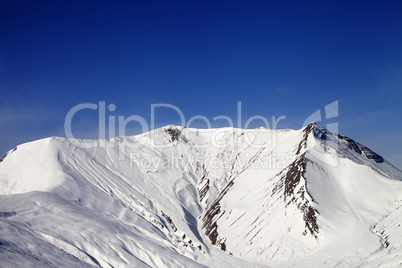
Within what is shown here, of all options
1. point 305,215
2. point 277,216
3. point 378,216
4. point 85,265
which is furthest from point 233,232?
point 85,265

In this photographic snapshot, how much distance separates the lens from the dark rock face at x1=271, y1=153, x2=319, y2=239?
71625 mm

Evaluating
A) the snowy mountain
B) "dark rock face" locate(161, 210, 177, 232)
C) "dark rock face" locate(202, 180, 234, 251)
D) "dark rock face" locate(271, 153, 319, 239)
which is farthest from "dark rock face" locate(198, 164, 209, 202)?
"dark rock face" locate(271, 153, 319, 239)

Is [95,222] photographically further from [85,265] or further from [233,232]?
[233,232]

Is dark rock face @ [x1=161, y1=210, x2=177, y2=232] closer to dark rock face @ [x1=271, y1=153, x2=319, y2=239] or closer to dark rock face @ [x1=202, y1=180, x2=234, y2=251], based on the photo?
dark rock face @ [x1=202, y1=180, x2=234, y2=251]

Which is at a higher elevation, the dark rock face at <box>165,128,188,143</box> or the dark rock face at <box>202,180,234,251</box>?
the dark rock face at <box>165,128,188,143</box>

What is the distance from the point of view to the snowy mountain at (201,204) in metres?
52.5

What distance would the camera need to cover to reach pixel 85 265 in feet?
138

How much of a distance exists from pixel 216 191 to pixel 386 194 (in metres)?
54.3

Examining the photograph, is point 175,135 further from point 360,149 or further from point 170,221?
point 360,149

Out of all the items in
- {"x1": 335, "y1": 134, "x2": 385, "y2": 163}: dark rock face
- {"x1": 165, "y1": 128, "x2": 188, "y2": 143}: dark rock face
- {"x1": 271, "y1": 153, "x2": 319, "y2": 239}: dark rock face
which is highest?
{"x1": 165, "y1": 128, "x2": 188, "y2": 143}: dark rock face

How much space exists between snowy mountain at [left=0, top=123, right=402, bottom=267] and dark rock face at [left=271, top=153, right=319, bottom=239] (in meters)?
0.31

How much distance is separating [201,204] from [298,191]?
3988 centimetres

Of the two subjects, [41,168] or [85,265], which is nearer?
[85,265]

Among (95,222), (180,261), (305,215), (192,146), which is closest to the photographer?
(180,261)
